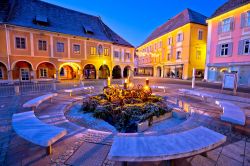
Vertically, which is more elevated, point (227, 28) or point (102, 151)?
point (227, 28)

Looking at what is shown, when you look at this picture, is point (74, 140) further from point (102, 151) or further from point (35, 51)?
point (35, 51)

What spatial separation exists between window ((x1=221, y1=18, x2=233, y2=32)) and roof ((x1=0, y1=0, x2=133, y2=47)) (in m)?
14.8

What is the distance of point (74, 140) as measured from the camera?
3.20 m

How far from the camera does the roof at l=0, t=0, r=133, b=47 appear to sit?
15.9 m

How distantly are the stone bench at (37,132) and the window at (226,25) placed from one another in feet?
66.9

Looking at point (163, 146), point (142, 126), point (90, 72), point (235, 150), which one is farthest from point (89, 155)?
point (90, 72)

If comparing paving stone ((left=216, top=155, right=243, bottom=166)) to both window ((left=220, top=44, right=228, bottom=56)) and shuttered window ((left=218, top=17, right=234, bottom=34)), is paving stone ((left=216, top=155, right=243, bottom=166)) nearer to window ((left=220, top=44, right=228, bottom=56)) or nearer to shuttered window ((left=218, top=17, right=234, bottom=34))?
window ((left=220, top=44, right=228, bottom=56))

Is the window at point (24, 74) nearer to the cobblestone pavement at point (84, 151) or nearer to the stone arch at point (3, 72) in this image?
the stone arch at point (3, 72)

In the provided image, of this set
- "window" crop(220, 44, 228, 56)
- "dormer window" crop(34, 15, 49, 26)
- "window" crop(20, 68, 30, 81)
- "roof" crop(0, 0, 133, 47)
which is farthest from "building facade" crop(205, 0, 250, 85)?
"window" crop(20, 68, 30, 81)

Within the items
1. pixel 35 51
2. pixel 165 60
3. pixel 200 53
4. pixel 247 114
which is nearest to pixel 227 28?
pixel 200 53

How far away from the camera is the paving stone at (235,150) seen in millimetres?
2596

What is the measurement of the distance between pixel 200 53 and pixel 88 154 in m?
25.6

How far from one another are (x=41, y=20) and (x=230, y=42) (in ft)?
76.5

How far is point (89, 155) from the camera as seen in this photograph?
2.63m
